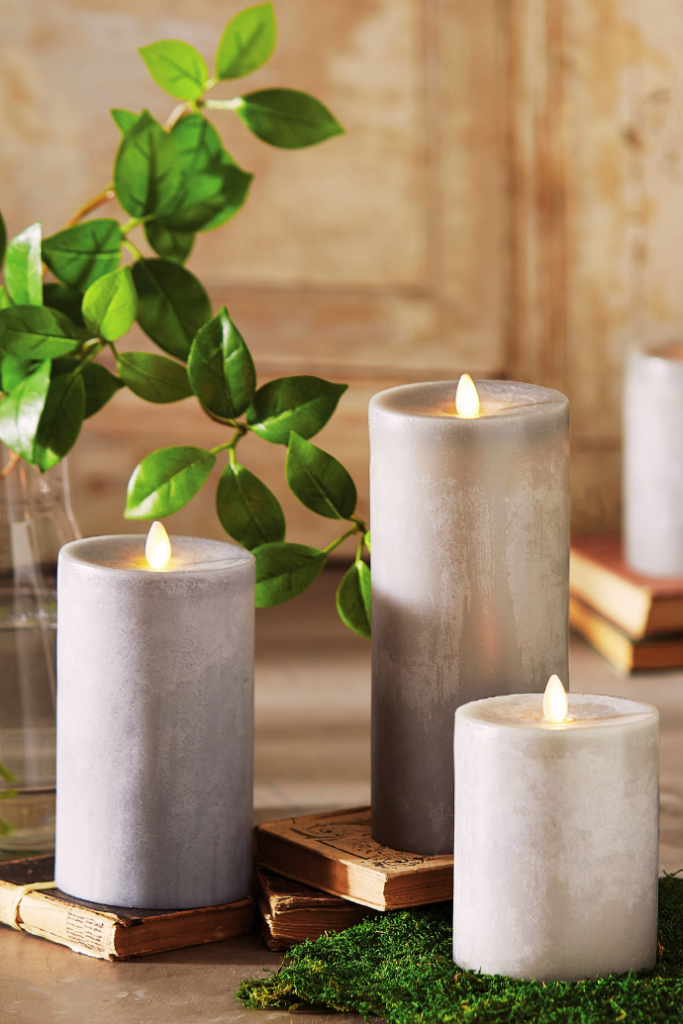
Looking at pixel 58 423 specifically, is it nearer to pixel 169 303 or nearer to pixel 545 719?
pixel 169 303

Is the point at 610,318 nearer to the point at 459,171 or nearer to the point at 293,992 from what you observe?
the point at 459,171

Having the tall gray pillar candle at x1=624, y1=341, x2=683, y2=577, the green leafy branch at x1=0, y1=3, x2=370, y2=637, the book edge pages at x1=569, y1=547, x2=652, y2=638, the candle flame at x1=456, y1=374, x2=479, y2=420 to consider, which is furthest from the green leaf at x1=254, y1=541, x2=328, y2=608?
the tall gray pillar candle at x1=624, y1=341, x2=683, y2=577

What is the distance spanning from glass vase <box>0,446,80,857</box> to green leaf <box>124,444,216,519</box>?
0.08m

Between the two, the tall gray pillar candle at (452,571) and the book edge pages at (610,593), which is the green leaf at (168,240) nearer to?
the tall gray pillar candle at (452,571)

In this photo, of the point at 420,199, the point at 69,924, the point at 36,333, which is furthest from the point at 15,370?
the point at 420,199

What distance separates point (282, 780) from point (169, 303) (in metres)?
0.30

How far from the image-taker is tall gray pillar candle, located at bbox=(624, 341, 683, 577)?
3.22ft

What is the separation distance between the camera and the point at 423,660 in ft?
1.58

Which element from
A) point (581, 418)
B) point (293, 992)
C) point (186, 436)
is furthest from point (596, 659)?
point (293, 992)

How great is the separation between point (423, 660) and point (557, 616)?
6 centimetres

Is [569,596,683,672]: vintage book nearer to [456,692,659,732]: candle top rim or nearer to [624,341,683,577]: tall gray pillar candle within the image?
[624,341,683,577]: tall gray pillar candle

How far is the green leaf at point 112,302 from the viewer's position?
0.52 metres

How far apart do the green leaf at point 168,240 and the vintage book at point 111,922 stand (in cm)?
30

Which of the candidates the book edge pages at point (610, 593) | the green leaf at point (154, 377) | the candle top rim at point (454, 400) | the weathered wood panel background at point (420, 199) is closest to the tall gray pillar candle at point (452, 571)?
the candle top rim at point (454, 400)
